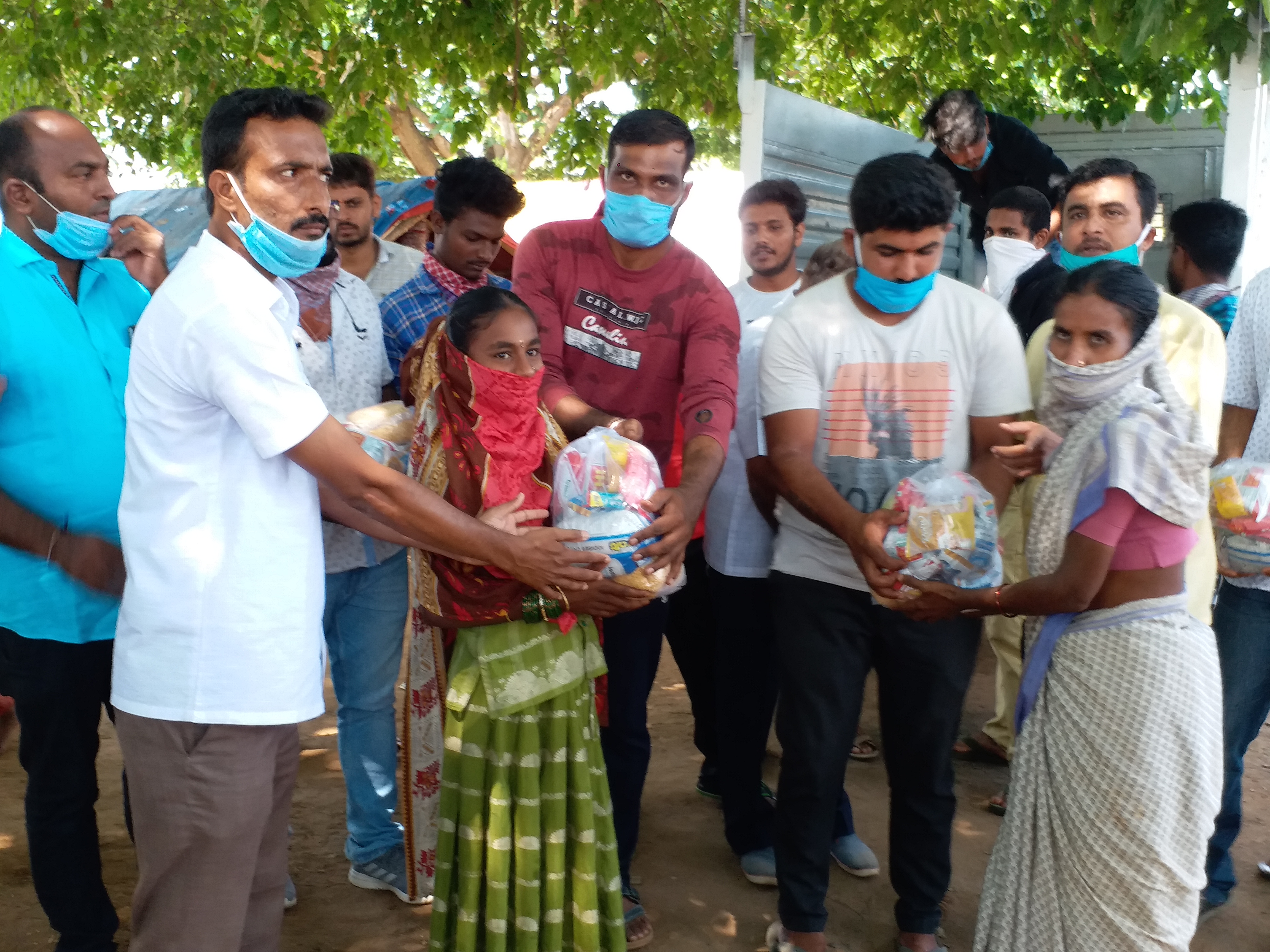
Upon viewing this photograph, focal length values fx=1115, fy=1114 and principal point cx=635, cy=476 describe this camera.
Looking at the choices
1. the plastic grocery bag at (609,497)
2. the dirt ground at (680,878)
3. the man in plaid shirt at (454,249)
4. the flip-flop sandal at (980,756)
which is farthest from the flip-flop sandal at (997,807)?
the man in plaid shirt at (454,249)

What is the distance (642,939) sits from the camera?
3.46 metres

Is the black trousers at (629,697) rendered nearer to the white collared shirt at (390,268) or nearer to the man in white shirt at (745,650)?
the man in white shirt at (745,650)

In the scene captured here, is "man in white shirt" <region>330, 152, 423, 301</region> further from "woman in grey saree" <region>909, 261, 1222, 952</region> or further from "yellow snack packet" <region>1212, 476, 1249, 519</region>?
"yellow snack packet" <region>1212, 476, 1249, 519</region>

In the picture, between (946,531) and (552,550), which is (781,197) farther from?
(552,550)

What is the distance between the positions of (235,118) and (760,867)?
9.50 ft

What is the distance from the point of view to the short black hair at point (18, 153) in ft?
9.37

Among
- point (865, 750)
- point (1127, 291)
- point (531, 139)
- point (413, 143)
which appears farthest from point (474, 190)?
point (531, 139)

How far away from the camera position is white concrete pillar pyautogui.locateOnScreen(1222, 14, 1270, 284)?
5.79m

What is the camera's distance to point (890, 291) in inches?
118

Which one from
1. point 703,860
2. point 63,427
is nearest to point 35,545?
point 63,427

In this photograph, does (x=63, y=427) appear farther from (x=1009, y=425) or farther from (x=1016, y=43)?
(x=1016, y=43)

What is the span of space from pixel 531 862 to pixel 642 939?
2.62 feet

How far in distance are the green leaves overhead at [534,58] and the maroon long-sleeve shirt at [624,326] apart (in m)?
4.68

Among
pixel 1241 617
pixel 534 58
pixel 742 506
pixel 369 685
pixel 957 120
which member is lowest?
pixel 369 685
